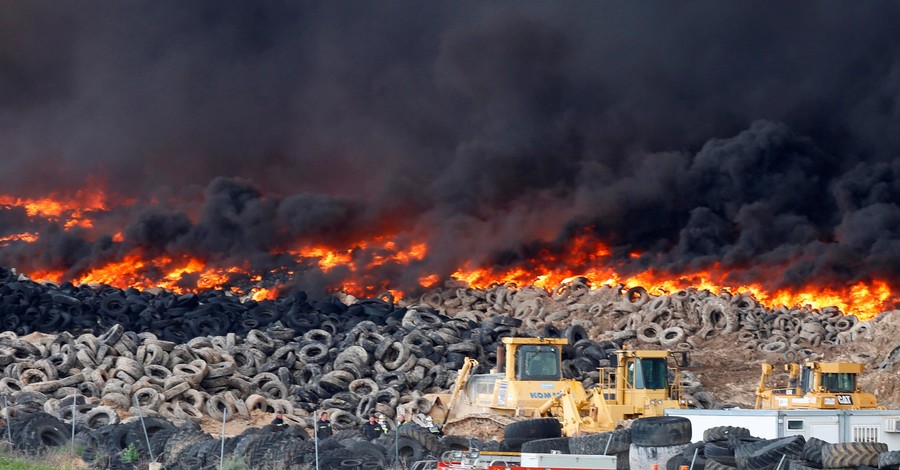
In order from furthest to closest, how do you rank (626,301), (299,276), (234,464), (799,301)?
(299,276), (799,301), (626,301), (234,464)

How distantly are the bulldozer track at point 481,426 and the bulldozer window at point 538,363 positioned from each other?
103cm

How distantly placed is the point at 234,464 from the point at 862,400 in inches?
499

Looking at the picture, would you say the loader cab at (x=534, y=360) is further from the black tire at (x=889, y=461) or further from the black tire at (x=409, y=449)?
the black tire at (x=889, y=461)

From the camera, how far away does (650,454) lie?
1559 centimetres

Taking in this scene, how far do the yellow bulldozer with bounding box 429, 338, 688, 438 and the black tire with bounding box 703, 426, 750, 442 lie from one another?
378cm

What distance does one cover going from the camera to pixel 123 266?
5031 cm

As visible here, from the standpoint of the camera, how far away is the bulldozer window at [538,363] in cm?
2198

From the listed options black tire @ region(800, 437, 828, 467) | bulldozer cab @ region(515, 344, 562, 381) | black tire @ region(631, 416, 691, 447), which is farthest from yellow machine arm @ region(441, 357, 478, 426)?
black tire @ region(800, 437, 828, 467)

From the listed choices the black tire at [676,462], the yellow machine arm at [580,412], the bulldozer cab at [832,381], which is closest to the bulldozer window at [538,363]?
the yellow machine arm at [580,412]

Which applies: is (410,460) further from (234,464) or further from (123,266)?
(123,266)

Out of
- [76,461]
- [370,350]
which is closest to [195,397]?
[370,350]

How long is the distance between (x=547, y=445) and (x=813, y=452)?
4525 mm

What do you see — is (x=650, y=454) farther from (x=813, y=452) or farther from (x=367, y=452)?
(x=367, y=452)

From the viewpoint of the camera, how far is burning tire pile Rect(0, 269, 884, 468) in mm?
23828
